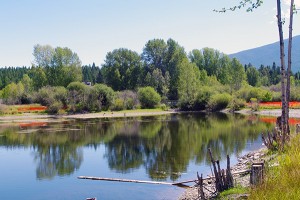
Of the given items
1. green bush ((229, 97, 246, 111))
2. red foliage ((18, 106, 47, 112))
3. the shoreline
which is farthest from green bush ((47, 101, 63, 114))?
green bush ((229, 97, 246, 111))

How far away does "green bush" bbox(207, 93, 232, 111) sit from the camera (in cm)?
8553

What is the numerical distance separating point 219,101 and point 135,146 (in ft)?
171

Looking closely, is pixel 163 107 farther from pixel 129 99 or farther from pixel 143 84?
pixel 143 84

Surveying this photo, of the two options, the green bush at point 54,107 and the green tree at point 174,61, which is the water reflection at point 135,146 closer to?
the green bush at point 54,107

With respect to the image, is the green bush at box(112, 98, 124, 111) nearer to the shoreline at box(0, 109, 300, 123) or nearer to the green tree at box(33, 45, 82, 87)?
the shoreline at box(0, 109, 300, 123)

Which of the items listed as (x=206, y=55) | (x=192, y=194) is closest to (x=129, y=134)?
(x=192, y=194)

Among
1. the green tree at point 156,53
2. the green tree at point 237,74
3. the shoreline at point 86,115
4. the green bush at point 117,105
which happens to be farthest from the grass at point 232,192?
the green tree at point 237,74

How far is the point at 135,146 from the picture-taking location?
3716 centimetres

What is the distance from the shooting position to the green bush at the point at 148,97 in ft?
294

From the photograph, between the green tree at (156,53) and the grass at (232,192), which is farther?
the green tree at (156,53)

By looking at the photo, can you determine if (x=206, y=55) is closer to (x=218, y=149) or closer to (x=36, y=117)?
(x=36, y=117)

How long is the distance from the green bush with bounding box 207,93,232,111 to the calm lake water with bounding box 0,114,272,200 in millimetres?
36559

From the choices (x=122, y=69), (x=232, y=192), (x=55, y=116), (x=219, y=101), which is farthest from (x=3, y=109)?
(x=232, y=192)

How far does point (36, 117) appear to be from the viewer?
75.7 meters
